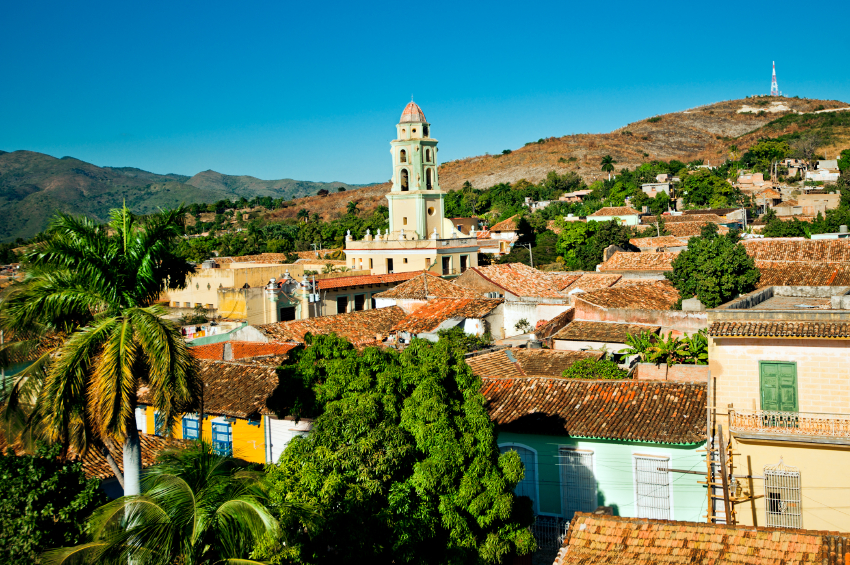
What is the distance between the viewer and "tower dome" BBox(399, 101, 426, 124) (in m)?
42.0

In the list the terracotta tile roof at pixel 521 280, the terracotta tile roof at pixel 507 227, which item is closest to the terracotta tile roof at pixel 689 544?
the terracotta tile roof at pixel 521 280

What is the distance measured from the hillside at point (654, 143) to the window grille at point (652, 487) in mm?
101344

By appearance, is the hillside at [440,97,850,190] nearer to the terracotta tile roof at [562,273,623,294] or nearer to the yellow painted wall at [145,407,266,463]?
the terracotta tile roof at [562,273,623,294]

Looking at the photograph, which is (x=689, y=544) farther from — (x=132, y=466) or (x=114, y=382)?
(x=114, y=382)

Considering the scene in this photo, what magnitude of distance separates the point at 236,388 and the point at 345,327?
1043 cm

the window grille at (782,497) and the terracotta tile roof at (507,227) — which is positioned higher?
the terracotta tile roof at (507,227)

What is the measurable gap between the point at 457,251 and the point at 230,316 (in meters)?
16.0

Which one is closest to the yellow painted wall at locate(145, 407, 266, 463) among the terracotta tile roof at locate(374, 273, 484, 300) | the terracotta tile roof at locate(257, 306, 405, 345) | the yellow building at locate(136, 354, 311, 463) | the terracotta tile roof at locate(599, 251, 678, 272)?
the yellow building at locate(136, 354, 311, 463)

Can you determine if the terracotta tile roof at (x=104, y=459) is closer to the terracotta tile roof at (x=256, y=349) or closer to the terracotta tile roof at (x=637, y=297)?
the terracotta tile roof at (x=256, y=349)

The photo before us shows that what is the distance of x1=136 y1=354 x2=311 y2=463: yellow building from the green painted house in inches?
163

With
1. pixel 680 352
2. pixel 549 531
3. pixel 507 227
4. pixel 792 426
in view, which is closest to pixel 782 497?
pixel 792 426

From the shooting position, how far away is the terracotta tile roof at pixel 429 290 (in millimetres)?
29500

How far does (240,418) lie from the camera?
544 inches

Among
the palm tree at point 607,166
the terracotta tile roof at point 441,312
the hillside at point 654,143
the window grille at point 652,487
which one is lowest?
the window grille at point 652,487
